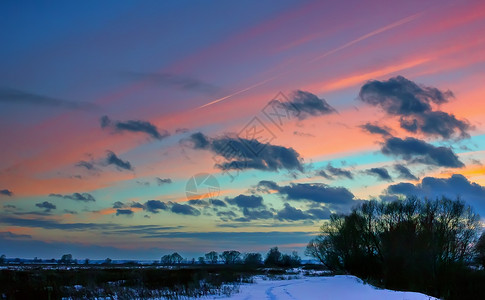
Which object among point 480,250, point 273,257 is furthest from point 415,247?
point 273,257

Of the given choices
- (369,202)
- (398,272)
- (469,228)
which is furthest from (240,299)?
(369,202)

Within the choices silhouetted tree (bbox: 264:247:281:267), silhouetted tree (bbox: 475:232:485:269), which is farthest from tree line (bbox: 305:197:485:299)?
silhouetted tree (bbox: 264:247:281:267)

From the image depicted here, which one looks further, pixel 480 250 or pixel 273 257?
pixel 273 257

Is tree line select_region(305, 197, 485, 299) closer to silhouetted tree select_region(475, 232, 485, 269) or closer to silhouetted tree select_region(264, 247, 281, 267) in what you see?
silhouetted tree select_region(475, 232, 485, 269)

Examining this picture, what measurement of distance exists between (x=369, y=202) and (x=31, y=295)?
58677mm

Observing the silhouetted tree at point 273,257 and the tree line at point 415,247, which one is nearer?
the tree line at point 415,247

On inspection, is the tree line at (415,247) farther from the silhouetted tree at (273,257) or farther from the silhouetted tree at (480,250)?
the silhouetted tree at (273,257)

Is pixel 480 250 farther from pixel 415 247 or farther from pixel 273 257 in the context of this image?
pixel 273 257

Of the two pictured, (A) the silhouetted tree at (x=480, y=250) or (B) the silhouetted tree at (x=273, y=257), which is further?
(B) the silhouetted tree at (x=273, y=257)

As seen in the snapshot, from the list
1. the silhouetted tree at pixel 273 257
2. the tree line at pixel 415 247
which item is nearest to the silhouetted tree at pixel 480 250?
the tree line at pixel 415 247

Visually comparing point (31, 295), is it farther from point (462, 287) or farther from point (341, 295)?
point (462, 287)

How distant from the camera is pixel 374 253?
6869cm

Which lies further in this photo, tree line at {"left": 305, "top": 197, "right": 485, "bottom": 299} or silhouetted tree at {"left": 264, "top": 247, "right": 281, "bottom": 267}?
silhouetted tree at {"left": 264, "top": 247, "right": 281, "bottom": 267}

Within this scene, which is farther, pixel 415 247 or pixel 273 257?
pixel 273 257
